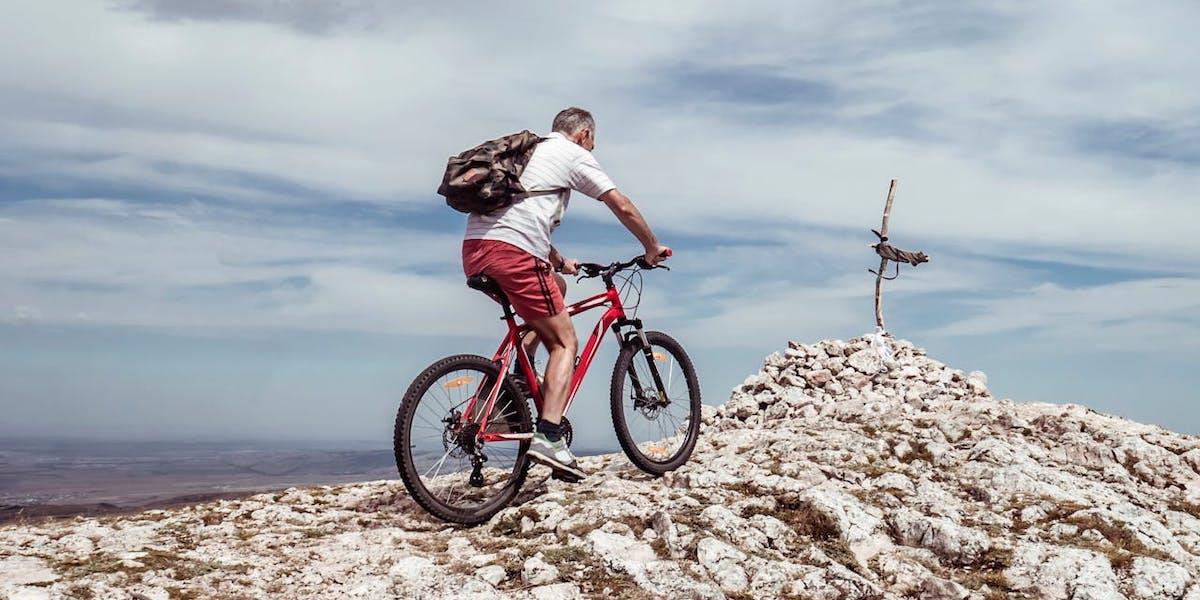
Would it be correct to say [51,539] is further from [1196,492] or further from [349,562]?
[1196,492]

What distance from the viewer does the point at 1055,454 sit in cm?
1015

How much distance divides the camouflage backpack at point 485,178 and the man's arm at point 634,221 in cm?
83

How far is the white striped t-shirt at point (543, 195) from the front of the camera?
25.1 feet

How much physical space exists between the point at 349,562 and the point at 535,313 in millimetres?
2666

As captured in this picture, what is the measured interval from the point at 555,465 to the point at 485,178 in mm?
2831

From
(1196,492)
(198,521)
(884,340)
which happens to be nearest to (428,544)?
(198,521)

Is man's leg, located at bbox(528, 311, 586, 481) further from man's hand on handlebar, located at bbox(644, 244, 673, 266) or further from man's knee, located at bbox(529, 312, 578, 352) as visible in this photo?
man's hand on handlebar, located at bbox(644, 244, 673, 266)

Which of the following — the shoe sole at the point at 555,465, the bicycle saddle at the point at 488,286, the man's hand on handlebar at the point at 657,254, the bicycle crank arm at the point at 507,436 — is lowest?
the shoe sole at the point at 555,465

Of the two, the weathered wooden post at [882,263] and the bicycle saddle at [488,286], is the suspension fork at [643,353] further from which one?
the weathered wooden post at [882,263]

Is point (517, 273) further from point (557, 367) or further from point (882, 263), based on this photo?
point (882, 263)

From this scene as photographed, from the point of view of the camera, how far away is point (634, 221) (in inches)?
322

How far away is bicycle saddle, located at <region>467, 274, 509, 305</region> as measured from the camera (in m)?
7.85

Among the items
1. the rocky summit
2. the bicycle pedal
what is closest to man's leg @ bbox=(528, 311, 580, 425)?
the bicycle pedal

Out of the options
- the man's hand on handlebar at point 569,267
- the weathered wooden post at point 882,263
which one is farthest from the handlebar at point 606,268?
the weathered wooden post at point 882,263
